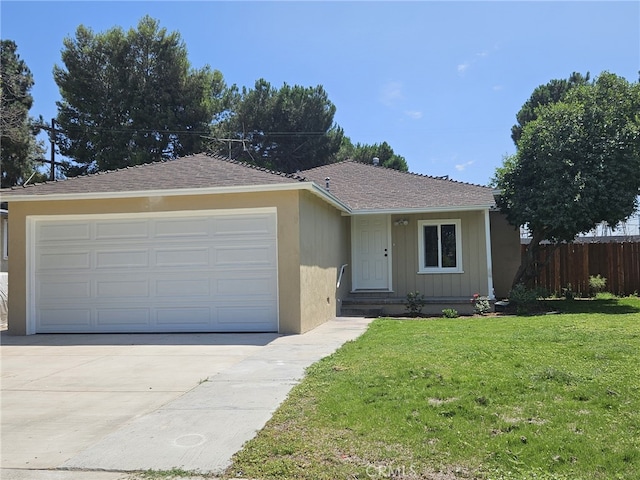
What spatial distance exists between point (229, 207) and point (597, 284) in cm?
1235

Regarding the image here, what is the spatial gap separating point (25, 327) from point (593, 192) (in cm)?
1376

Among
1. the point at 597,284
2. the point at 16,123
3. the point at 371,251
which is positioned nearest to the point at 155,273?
the point at 371,251

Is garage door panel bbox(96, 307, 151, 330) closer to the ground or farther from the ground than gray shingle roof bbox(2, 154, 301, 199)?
closer to the ground

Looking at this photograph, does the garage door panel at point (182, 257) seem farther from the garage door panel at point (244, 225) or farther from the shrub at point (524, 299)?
the shrub at point (524, 299)

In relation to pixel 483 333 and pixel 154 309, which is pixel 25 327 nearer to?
pixel 154 309

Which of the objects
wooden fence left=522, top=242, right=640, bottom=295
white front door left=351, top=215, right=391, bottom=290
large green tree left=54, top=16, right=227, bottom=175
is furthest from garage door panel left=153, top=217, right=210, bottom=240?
large green tree left=54, top=16, right=227, bottom=175

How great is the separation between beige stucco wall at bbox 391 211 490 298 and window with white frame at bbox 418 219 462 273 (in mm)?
116

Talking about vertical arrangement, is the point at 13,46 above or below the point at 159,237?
above

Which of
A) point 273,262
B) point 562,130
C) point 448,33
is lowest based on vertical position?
point 273,262

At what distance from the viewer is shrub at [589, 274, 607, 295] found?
16375 millimetres

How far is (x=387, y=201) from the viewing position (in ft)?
48.6

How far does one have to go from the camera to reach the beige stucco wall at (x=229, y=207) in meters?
10.1

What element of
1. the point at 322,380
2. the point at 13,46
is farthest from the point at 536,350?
the point at 13,46

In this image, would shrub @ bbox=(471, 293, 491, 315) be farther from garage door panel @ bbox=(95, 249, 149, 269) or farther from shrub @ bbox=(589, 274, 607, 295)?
garage door panel @ bbox=(95, 249, 149, 269)
